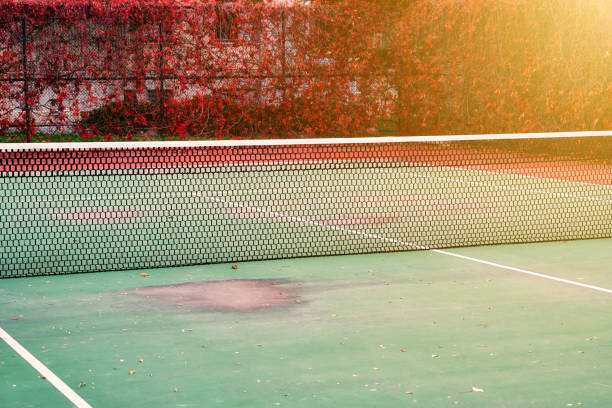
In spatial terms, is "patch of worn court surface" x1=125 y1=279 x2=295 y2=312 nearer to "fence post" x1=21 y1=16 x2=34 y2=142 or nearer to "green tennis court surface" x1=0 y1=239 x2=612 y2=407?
"green tennis court surface" x1=0 y1=239 x2=612 y2=407

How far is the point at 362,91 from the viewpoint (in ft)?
66.3

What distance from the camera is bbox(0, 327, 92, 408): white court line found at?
15.1 ft

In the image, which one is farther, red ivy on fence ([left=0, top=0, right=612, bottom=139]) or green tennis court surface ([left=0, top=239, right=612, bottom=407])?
red ivy on fence ([left=0, top=0, right=612, bottom=139])

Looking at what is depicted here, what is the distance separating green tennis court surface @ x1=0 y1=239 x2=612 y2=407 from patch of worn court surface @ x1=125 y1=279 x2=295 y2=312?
37mm

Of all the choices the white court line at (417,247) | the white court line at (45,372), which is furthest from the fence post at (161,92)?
the white court line at (45,372)

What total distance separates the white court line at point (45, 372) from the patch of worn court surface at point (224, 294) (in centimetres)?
129

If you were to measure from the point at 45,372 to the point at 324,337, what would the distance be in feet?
5.55

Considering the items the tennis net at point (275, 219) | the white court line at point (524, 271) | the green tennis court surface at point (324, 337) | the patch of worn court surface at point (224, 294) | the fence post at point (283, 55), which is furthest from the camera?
the fence post at point (283, 55)

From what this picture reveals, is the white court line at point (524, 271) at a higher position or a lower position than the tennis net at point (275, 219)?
lower

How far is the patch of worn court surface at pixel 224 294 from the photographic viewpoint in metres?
6.72

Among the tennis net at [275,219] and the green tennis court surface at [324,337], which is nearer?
the green tennis court surface at [324,337]

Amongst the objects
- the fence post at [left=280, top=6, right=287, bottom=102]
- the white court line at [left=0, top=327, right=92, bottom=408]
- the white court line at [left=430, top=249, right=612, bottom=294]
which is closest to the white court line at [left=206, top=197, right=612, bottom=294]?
the white court line at [left=430, top=249, right=612, bottom=294]

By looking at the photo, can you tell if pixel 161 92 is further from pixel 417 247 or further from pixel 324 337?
pixel 324 337

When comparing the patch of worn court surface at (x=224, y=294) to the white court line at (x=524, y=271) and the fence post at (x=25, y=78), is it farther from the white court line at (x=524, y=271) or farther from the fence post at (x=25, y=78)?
the fence post at (x=25, y=78)
